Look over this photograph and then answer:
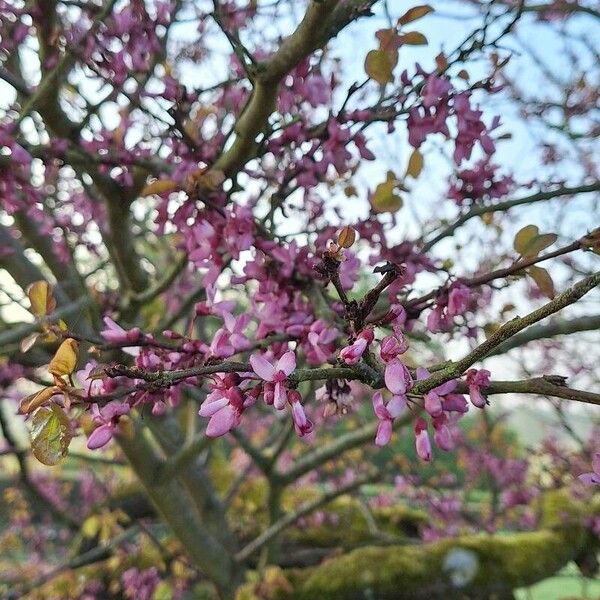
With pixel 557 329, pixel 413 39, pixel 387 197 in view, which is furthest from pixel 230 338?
pixel 557 329

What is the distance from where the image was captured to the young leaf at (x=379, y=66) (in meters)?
1.25

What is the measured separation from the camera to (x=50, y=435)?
0.75 meters

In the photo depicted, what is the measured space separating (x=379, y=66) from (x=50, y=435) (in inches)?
40.3

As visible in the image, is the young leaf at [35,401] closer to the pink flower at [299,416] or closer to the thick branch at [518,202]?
the pink flower at [299,416]

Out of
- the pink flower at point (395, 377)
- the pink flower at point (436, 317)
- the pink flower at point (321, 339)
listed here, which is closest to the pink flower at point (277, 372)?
the pink flower at point (395, 377)

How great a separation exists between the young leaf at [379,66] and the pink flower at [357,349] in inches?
29.0

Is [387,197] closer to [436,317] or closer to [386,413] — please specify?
[436,317]

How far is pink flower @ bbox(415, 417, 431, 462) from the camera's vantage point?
86 cm

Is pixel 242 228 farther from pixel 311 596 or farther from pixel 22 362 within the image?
pixel 311 596

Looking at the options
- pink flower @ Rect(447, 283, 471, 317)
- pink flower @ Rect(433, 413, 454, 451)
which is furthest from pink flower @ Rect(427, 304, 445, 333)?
pink flower @ Rect(433, 413, 454, 451)

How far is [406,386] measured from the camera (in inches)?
31.2

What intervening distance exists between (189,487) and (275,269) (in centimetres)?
248

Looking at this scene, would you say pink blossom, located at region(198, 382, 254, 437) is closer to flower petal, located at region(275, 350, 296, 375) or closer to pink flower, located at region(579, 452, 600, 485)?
flower petal, located at region(275, 350, 296, 375)

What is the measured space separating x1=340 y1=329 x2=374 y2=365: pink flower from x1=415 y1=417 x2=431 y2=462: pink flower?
19cm
